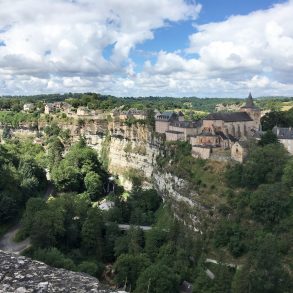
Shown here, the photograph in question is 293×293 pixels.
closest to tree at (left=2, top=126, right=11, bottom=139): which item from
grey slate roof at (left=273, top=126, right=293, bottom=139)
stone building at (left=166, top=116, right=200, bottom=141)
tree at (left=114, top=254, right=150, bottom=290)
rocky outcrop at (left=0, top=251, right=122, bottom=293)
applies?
stone building at (left=166, top=116, right=200, bottom=141)

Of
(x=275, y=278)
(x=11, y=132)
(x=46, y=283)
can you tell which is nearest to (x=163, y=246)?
(x=275, y=278)

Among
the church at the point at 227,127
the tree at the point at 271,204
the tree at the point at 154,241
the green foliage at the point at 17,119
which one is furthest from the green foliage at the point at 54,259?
the green foliage at the point at 17,119

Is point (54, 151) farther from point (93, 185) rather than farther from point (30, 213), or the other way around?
point (30, 213)

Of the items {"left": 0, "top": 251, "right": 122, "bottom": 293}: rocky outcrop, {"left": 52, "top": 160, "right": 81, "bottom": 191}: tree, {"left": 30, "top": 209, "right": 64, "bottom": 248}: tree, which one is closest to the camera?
{"left": 0, "top": 251, "right": 122, "bottom": 293}: rocky outcrop

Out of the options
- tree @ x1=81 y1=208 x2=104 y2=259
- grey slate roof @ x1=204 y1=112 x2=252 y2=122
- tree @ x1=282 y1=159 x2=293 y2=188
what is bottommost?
tree @ x1=81 y1=208 x2=104 y2=259

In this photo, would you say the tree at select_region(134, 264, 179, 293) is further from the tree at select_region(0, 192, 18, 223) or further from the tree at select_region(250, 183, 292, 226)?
the tree at select_region(0, 192, 18, 223)

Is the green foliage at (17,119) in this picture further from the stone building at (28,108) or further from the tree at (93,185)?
the tree at (93,185)

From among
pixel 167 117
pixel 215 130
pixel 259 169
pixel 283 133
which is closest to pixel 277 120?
pixel 283 133
